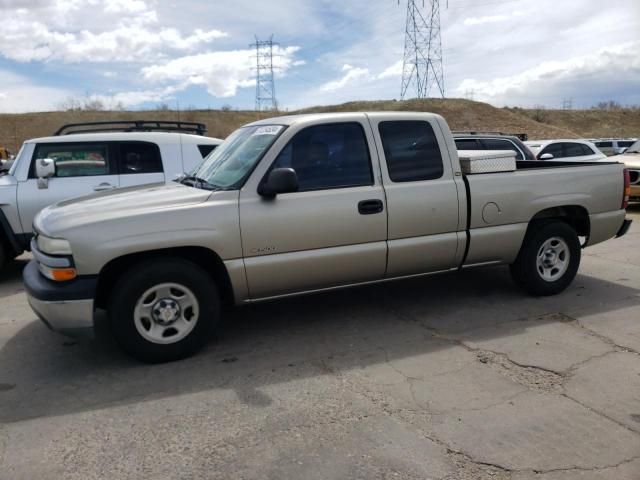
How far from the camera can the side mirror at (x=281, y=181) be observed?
4105 millimetres

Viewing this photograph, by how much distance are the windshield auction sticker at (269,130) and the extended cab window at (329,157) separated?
197mm

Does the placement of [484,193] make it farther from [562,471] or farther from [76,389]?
[76,389]

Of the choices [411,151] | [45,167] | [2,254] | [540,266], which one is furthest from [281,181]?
[2,254]

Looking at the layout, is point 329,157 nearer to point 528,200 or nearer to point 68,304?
point 528,200

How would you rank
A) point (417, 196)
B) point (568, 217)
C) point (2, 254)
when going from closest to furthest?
point (417, 196) < point (568, 217) < point (2, 254)

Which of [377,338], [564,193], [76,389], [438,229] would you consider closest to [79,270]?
[76,389]

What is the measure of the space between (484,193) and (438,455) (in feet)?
9.36

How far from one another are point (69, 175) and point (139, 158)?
0.94m

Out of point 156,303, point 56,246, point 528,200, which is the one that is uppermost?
point 528,200

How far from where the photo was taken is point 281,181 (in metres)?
4.11

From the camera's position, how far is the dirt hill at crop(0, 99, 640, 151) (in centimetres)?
5272

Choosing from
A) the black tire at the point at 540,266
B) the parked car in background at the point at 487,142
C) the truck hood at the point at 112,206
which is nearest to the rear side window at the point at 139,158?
the truck hood at the point at 112,206

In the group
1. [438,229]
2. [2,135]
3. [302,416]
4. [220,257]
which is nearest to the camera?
[302,416]

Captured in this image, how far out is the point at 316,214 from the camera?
440cm
